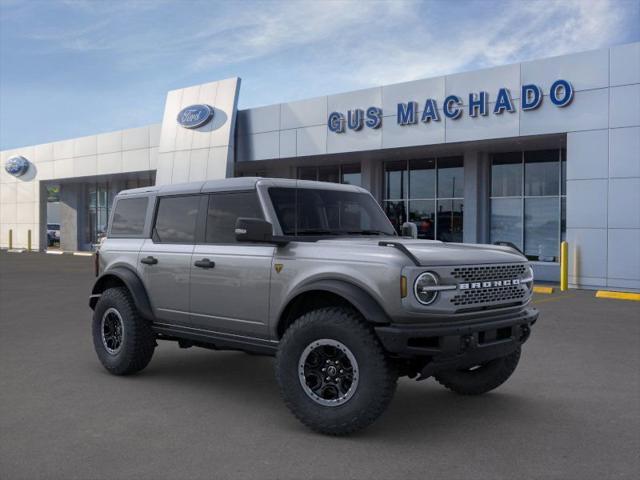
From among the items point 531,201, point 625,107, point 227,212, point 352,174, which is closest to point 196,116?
point 352,174

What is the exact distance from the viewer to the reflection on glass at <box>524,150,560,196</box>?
2014 centimetres

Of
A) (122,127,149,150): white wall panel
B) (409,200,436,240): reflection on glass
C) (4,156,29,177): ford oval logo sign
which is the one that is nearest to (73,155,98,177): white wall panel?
(122,127,149,150): white wall panel

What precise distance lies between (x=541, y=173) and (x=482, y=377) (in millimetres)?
16056

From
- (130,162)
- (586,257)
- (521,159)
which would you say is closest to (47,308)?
(586,257)

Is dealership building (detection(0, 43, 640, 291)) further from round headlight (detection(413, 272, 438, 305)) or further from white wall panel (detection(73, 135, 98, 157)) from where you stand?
round headlight (detection(413, 272, 438, 305))

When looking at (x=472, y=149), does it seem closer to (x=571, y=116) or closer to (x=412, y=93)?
(x=412, y=93)

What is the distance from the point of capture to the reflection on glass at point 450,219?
22.4 m

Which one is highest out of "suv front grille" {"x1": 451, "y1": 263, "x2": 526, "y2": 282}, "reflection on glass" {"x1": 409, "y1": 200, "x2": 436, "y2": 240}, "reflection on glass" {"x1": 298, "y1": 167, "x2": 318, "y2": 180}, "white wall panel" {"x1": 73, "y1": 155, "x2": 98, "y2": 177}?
"white wall panel" {"x1": 73, "y1": 155, "x2": 98, "y2": 177}

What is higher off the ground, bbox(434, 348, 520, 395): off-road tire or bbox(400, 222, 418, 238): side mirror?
bbox(400, 222, 418, 238): side mirror

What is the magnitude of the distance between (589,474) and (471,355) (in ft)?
3.59

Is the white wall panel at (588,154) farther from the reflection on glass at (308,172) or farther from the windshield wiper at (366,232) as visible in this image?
the windshield wiper at (366,232)

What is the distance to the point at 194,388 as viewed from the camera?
6199mm

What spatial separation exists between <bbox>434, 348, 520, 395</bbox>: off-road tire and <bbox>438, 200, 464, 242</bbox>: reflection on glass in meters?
16.8

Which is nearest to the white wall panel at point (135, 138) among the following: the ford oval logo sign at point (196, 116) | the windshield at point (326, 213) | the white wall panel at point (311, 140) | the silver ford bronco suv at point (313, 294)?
the ford oval logo sign at point (196, 116)
